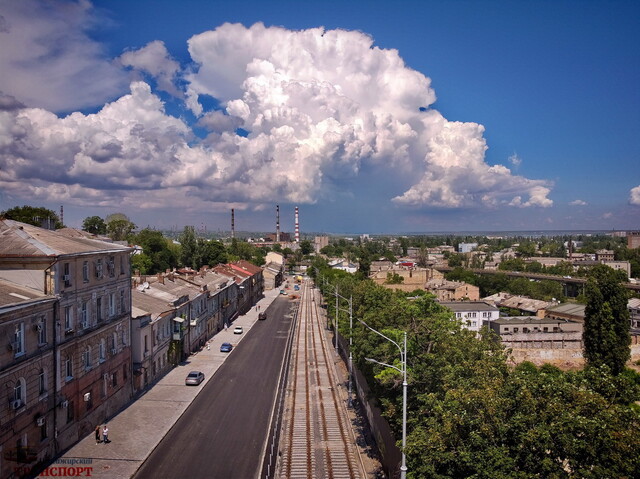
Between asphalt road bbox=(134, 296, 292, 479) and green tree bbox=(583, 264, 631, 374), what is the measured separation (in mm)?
34374

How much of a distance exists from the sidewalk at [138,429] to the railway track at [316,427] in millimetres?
7770

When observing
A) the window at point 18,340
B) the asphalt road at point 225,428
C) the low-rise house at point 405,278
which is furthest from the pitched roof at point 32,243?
the low-rise house at point 405,278

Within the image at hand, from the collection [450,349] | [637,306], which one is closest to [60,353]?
[450,349]

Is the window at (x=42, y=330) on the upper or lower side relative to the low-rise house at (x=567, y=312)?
upper

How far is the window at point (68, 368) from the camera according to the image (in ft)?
91.4

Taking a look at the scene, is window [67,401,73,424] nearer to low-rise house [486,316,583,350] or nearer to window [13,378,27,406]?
window [13,378,27,406]

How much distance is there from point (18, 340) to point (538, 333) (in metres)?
60.9

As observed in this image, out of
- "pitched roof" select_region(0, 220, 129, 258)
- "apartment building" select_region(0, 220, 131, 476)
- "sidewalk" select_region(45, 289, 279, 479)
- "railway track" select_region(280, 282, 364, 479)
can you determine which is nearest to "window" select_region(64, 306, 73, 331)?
"apartment building" select_region(0, 220, 131, 476)

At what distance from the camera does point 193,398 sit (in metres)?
37.8

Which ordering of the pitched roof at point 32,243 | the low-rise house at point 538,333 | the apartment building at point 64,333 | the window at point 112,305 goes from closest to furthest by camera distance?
the apartment building at point 64,333 < the pitched roof at point 32,243 < the window at point 112,305 < the low-rise house at point 538,333

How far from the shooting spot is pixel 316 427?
3312 centimetres

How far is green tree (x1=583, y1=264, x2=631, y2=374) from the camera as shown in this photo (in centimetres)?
5262

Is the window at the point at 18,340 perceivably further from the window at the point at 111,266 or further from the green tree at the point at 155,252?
the green tree at the point at 155,252

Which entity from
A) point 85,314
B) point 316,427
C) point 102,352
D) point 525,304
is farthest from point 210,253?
point 316,427
